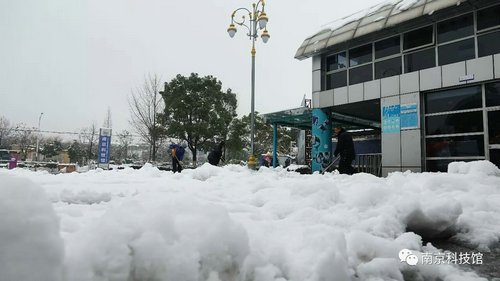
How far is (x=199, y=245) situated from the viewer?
1.48 meters

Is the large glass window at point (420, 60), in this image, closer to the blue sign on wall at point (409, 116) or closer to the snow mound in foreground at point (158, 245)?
the blue sign on wall at point (409, 116)

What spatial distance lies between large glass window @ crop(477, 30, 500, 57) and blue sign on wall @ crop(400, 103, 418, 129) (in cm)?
239

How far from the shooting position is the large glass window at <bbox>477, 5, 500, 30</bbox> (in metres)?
9.02

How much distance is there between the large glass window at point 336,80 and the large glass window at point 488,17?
4.66m

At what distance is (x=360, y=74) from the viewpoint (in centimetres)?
1224

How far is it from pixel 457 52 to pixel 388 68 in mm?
2203

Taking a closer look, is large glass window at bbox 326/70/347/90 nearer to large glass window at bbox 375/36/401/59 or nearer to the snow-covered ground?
large glass window at bbox 375/36/401/59

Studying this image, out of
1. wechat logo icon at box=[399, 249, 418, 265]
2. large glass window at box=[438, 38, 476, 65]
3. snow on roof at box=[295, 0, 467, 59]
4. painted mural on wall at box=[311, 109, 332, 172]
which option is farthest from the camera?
painted mural on wall at box=[311, 109, 332, 172]

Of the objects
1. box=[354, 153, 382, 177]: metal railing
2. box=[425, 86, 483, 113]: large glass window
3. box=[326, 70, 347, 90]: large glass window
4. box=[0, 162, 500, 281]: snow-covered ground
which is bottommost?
box=[0, 162, 500, 281]: snow-covered ground

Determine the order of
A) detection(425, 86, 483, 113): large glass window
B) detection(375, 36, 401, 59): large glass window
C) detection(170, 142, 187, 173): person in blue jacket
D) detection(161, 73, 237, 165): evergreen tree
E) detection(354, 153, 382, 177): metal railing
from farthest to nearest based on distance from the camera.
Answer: detection(161, 73, 237, 165): evergreen tree, detection(354, 153, 382, 177): metal railing, detection(375, 36, 401, 59): large glass window, detection(170, 142, 187, 173): person in blue jacket, detection(425, 86, 483, 113): large glass window

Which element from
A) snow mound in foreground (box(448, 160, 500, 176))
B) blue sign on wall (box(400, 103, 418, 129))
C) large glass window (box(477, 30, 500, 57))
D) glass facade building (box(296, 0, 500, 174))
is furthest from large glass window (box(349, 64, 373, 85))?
snow mound in foreground (box(448, 160, 500, 176))

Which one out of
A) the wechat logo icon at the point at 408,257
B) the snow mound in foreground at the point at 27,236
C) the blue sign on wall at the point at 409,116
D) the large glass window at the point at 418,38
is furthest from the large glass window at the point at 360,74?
the snow mound in foreground at the point at 27,236

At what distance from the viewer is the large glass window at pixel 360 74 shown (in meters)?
12.0

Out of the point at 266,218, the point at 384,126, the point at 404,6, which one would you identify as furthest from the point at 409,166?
the point at 266,218
